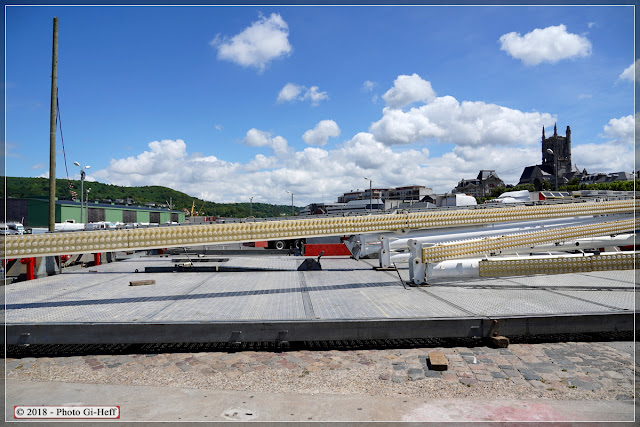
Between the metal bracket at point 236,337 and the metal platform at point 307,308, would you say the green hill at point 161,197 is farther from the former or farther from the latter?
the metal bracket at point 236,337

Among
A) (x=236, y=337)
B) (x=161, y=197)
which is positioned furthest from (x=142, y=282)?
(x=161, y=197)

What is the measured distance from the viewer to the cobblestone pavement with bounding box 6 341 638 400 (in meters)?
4.59

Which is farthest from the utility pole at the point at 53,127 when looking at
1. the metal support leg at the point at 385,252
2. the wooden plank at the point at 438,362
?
the wooden plank at the point at 438,362

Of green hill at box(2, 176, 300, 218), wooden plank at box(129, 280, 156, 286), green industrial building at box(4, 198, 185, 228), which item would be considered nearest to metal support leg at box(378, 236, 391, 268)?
wooden plank at box(129, 280, 156, 286)

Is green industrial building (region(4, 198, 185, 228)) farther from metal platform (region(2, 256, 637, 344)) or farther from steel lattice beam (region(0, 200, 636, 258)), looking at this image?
steel lattice beam (region(0, 200, 636, 258))

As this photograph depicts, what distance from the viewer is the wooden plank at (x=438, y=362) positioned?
504cm

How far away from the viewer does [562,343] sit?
6.06m

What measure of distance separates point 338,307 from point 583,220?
7.11m

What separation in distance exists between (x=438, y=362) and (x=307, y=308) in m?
2.26

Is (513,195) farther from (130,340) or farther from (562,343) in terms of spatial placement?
(130,340)

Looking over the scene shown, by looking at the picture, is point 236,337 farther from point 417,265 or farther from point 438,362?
point 417,265

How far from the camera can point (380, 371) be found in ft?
16.8

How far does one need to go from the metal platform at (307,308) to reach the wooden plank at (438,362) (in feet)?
1.33

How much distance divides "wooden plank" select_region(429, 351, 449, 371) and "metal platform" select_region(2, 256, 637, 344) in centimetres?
41
